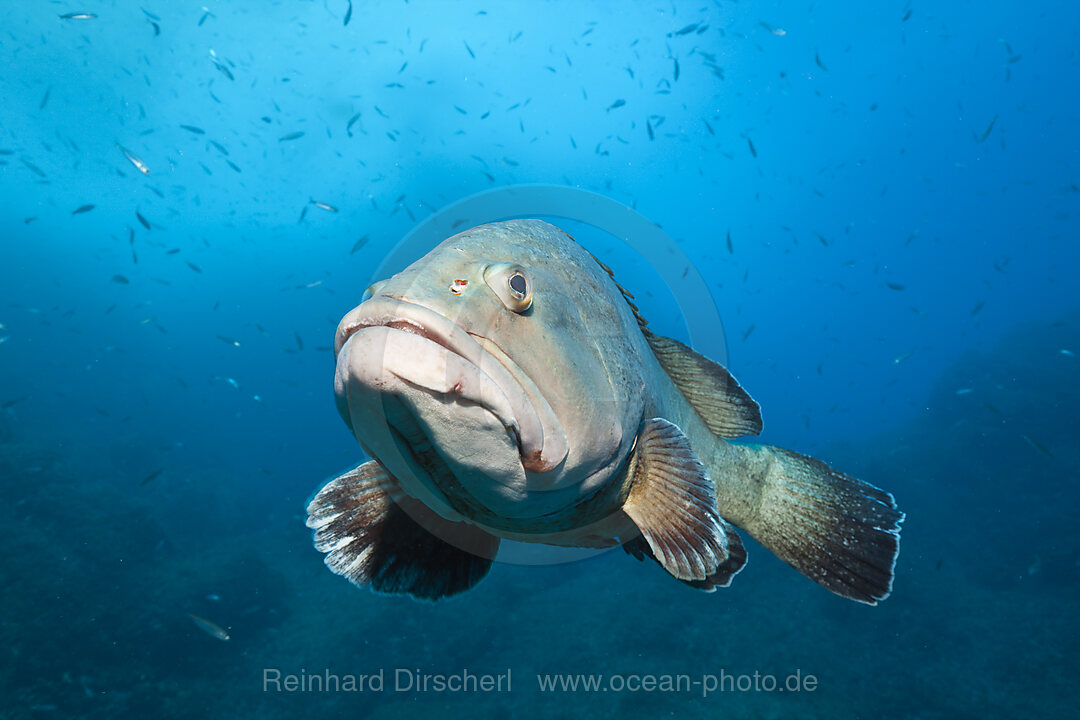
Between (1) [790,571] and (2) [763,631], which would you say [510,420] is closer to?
(2) [763,631]

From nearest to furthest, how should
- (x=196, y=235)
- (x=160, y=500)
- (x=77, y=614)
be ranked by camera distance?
(x=77, y=614) → (x=160, y=500) → (x=196, y=235)

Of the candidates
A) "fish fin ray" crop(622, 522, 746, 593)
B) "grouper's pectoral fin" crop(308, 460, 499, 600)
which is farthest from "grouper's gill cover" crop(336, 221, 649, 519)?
"fish fin ray" crop(622, 522, 746, 593)

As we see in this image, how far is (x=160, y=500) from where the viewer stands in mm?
20469

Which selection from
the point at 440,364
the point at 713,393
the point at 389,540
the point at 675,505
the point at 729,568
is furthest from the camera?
the point at 713,393

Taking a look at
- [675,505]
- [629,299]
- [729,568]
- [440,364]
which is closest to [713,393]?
[629,299]

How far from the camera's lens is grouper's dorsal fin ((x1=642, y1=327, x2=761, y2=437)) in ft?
11.4

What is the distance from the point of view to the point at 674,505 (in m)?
2.33

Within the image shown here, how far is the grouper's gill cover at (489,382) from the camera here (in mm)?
1583

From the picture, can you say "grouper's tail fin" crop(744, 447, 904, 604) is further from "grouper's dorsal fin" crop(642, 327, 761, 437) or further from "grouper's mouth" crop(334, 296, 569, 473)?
"grouper's mouth" crop(334, 296, 569, 473)

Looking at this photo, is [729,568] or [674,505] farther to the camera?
[729,568]

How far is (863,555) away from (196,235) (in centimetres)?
10515

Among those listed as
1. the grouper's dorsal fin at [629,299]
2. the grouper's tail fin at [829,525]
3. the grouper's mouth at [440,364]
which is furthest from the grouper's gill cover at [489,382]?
the grouper's tail fin at [829,525]

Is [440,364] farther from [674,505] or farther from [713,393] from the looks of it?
[713,393]

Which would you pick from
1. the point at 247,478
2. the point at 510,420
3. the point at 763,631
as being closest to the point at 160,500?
the point at 247,478
